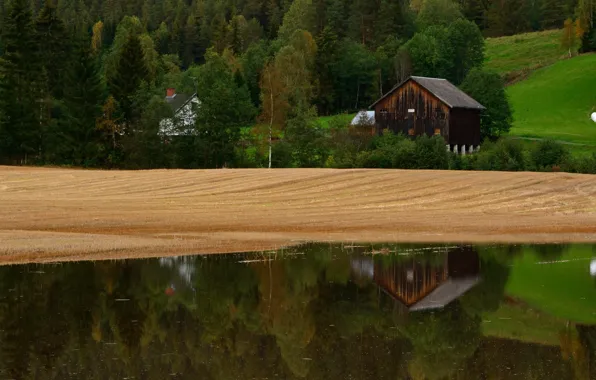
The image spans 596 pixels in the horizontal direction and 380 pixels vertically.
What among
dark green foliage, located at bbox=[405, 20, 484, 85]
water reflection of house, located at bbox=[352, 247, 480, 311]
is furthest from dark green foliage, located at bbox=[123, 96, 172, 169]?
dark green foliage, located at bbox=[405, 20, 484, 85]

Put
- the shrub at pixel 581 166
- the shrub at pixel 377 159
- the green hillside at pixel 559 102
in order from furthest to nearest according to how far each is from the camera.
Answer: the green hillside at pixel 559 102 → the shrub at pixel 377 159 → the shrub at pixel 581 166

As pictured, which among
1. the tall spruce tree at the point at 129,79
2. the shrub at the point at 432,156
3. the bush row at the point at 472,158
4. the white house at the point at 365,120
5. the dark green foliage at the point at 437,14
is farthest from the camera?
the dark green foliage at the point at 437,14

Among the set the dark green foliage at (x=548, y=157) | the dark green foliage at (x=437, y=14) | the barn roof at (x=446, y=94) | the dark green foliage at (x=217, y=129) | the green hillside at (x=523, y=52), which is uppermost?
the dark green foliage at (x=437, y=14)

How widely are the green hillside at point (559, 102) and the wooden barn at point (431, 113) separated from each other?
10301mm

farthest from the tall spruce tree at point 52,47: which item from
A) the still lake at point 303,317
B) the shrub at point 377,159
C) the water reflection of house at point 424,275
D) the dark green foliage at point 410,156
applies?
the still lake at point 303,317

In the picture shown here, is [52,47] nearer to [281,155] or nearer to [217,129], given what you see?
[217,129]

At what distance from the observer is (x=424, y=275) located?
2991cm

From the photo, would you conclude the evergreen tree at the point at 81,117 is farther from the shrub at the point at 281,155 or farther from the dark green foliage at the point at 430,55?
Result: the dark green foliage at the point at 430,55

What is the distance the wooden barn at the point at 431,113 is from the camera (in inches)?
3984

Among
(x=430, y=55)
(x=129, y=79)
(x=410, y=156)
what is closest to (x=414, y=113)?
(x=410, y=156)

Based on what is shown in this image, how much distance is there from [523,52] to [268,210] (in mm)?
131224

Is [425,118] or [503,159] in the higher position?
[425,118]

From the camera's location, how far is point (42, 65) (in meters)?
101

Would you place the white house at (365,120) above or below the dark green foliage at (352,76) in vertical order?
below
